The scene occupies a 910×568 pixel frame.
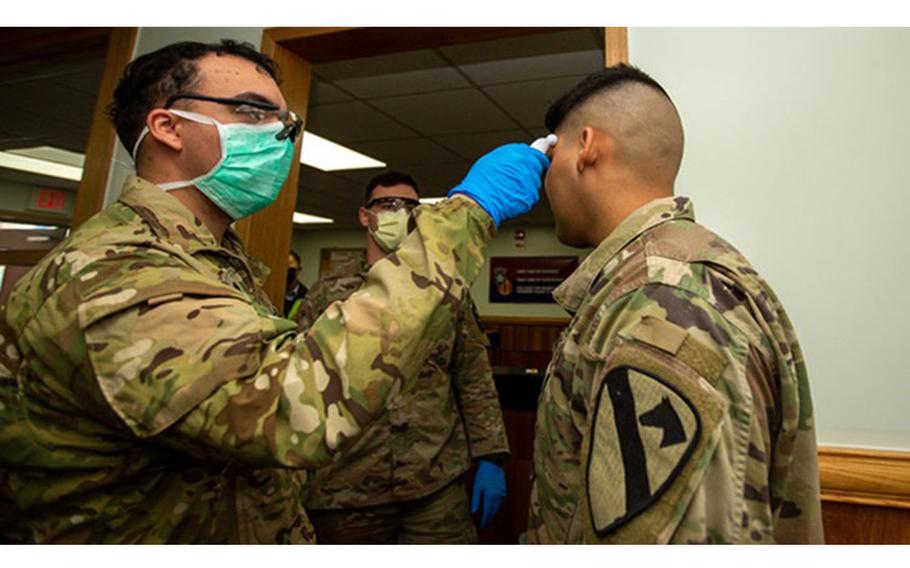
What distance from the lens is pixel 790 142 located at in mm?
1322

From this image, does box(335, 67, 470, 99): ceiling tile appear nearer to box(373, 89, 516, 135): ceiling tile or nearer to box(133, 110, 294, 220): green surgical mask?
box(373, 89, 516, 135): ceiling tile

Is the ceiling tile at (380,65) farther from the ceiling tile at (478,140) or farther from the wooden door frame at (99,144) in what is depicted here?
the ceiling tile at (478,140)

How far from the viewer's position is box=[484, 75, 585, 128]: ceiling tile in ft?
10.4

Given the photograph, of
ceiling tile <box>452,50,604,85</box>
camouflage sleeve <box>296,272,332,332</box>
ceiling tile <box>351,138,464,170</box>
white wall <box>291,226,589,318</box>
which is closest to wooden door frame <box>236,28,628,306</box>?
camouflage sleeve <box>296,272,332,332</box>

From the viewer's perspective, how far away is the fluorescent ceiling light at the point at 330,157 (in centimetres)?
483

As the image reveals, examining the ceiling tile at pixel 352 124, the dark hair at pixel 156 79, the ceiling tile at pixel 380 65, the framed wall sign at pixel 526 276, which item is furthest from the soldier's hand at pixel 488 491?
the framed wall sign at pixel 526 276

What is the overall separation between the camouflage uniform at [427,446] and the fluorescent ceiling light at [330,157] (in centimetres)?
333

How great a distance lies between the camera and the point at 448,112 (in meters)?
3.80

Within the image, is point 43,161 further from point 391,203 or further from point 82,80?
point 391,203

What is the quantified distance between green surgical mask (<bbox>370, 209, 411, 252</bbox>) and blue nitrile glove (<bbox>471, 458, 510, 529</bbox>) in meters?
0.96

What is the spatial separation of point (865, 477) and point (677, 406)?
931 mm

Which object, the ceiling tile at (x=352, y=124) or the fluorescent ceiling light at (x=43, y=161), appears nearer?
the ceiling tile at (x=352, y=124)

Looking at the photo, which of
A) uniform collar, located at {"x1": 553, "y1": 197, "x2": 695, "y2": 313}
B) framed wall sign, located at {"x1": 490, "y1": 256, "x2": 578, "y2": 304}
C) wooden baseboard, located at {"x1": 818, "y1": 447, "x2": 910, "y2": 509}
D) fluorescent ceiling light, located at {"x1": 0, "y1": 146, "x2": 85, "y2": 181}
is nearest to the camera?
uniform collar, located at {"x1": 553, "y1": 197, "x2": 695, "y2": 313}

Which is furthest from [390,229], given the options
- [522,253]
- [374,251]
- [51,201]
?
[522,253]
